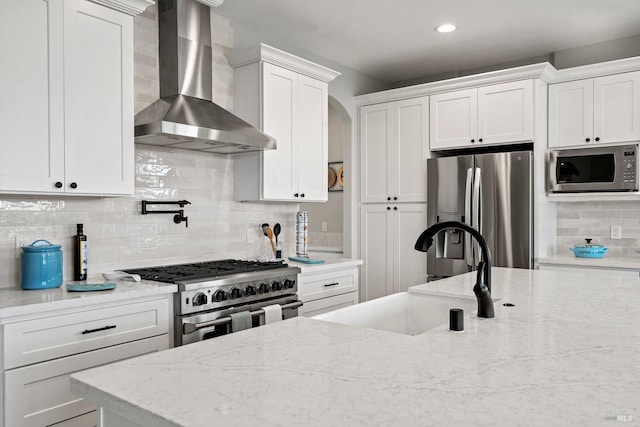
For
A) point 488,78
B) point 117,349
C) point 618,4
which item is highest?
point 618,4

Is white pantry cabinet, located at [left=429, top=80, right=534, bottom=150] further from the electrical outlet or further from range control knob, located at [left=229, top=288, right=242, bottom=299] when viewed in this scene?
range control knob, located at [left=229, top=288, right=242, bottom=299]

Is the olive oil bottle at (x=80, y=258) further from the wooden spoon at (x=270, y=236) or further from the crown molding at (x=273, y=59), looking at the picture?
the crown molding at (x=273, y=59)

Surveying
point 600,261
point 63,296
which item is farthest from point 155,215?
point 600,261

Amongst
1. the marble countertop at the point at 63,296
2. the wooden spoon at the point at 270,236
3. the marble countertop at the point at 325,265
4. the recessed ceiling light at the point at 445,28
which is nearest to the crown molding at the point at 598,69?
the recessed ceiling light at the point at 445,28

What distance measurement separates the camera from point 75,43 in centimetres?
246

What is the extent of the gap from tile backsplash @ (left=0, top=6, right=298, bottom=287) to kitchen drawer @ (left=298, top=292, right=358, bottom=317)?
26.3 inches

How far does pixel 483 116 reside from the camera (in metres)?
4.24

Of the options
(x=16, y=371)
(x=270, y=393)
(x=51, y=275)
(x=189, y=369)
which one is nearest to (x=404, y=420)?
(x=270, y=393)

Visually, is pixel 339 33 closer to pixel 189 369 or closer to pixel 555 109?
pixel 555 109

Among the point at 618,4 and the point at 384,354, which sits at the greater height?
the point at 618,4

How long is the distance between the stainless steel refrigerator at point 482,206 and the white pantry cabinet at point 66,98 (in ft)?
8.87

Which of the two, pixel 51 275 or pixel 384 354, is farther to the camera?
pixel 51 275

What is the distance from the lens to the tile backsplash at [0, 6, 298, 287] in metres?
2.59

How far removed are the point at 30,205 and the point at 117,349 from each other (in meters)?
0.92
